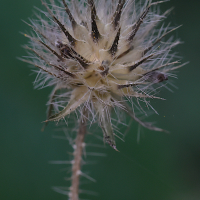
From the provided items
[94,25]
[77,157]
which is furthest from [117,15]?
[77,157]

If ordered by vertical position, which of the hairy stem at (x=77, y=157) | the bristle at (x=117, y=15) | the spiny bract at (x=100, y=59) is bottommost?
the hairy stem at (x=77, y=157)

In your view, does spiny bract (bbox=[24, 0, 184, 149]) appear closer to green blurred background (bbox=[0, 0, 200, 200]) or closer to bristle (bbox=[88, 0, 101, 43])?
bristle (bbox=[88, 0, 101, 43])

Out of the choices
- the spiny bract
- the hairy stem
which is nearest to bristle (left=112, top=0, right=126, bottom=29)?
the spiny bract

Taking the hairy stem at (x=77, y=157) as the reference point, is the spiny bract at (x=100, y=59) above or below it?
above

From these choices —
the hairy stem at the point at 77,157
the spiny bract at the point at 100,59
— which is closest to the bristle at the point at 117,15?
the spiny bract at the point at 100,59

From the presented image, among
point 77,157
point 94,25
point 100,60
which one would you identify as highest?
point 94,25

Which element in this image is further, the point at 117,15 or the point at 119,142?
the point at 119,142

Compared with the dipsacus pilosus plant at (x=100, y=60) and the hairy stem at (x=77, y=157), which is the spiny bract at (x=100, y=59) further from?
the hairy stem at (x=77, y=157)

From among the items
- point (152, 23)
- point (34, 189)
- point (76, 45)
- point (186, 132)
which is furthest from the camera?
point (186, 132)

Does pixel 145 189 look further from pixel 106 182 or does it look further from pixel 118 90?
pixel 118 90

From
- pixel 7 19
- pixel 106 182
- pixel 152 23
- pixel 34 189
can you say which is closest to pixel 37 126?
pixel 34 189

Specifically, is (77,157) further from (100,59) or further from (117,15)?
(117,15)
